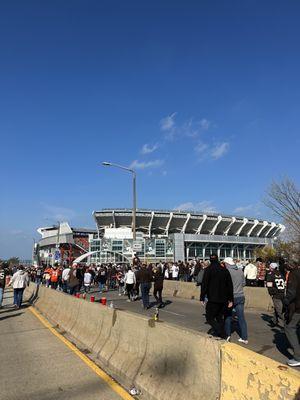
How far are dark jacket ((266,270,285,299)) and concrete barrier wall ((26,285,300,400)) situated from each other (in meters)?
4.46

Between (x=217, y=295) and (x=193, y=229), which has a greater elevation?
(x=193, y=229)

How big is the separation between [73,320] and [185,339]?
261 inches

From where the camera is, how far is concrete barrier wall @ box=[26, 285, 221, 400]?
14.5ft

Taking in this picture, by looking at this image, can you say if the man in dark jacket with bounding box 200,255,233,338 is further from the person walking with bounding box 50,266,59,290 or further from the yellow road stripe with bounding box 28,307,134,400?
the person walking with bounding box 50,266,59,290

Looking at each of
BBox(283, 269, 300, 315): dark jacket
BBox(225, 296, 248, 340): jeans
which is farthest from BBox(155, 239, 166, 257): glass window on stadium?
BBox(283, 269, 300, 315): dark jacket

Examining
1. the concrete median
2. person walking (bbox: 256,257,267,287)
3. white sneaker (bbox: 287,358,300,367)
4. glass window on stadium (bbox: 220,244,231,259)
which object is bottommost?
white sneaker (bbox: 287,358,300,367)

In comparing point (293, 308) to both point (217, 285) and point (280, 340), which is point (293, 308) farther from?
point (280, 340)

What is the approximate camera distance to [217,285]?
857 cm

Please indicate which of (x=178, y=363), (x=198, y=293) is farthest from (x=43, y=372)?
(x=198, y=293)

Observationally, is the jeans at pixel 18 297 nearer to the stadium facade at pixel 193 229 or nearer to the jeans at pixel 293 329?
the jeans at pixel 293 329

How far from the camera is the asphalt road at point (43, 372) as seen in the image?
5.72 metres

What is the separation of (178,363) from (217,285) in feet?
12.3

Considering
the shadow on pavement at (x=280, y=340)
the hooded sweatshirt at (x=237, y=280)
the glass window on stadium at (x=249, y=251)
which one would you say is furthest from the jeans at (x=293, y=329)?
the glass window on stadium at (x=249, y=251)

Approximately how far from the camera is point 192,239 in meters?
93.4
